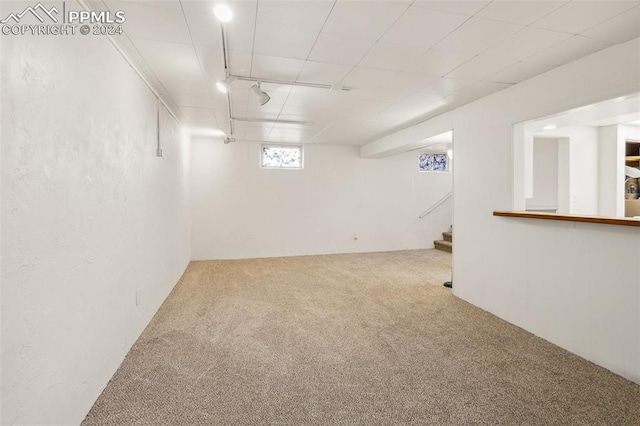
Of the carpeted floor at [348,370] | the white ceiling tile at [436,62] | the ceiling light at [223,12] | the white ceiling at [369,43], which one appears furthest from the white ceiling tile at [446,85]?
the carpeted floor at [348,370]

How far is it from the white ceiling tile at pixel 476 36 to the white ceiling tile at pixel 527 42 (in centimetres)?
7

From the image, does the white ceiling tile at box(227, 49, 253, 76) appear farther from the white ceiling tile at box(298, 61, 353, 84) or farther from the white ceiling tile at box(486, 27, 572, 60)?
the white ceiling tile at box(486, 27, 572, 60)

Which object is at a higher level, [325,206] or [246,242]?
[325,206]

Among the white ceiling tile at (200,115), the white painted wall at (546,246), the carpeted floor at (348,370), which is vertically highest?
the white ceiling tile at (200,115)

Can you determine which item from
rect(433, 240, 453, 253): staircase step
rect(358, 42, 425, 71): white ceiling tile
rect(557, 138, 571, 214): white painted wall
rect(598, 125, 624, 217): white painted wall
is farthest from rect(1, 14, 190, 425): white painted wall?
rect(598, 125, 624, 217): white painted wall

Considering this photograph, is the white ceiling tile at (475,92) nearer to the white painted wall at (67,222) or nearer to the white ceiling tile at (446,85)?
the white ceiling tile at (446,85)

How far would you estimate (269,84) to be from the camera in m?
2.96

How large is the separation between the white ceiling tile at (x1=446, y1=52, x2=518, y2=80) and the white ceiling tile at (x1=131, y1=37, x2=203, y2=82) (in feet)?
7.16

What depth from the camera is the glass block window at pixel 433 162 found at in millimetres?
7145

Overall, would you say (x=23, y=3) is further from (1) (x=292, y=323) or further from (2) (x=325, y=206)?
(2) (x=325, y=206)

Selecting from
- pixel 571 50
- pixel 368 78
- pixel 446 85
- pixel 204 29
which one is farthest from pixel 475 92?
pixel 204 29

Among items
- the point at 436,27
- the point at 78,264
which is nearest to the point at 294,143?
the point at 436,27

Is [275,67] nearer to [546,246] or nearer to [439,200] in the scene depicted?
[546,246]

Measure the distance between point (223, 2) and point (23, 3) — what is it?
87 centimetres
